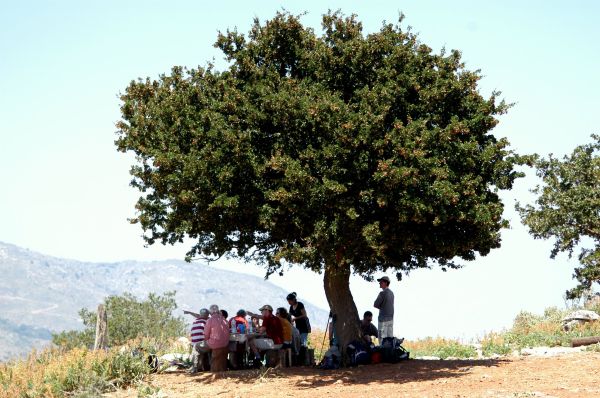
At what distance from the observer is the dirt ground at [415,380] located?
17734mm

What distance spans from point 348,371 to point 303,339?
149 inches

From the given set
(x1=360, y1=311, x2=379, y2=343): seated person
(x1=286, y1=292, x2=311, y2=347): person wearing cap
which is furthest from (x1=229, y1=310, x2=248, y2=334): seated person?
(x1=360, y1=311, x2=379, y2=343): seated person

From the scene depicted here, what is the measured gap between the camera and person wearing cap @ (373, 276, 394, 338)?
23266mm

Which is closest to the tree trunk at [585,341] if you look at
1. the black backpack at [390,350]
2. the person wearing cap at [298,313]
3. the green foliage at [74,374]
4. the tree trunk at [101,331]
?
the black backpack at [390,350]

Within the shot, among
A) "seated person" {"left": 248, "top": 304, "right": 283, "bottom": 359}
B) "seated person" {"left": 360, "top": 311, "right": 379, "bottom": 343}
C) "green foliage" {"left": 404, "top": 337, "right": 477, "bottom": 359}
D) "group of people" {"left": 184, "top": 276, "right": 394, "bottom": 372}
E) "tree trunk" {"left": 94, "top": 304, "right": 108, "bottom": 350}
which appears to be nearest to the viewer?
"group of people" {"left": 184, "top": 276, "right": 394, "bottom": 372}

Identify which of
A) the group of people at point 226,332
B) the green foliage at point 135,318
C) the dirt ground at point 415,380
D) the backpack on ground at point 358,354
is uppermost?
the green foliage at point 135,318

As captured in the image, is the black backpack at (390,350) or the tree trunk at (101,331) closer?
the black backpack at (390,350)

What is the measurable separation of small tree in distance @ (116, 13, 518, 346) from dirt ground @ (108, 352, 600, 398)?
9.73ft

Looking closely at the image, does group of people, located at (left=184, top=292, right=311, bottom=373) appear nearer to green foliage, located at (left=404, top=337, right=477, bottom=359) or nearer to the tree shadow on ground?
the tree shadow on ground

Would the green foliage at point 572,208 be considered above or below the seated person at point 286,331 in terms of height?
above

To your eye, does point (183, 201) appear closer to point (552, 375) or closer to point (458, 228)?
point (458, 228)

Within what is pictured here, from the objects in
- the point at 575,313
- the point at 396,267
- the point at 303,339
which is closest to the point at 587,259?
the point at 575,313

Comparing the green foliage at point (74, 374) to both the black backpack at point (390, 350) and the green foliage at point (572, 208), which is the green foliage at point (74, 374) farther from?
the green foliage at point (572, 208)

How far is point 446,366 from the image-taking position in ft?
74.5
